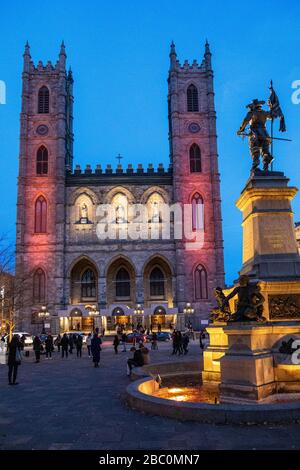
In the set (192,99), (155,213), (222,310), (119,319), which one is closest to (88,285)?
(119,319)

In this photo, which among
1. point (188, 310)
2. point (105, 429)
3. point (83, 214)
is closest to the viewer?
point (105, 429)

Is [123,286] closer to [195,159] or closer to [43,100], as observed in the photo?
[195,159]

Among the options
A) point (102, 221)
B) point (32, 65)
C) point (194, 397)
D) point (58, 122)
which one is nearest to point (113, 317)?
point (102, 221)

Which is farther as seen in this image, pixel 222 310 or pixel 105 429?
pixel 222 310

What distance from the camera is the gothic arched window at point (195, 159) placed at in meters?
50.5

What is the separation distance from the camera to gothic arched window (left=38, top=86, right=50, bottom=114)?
5216cm

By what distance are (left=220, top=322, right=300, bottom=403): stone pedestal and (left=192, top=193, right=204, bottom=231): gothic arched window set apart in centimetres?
4099

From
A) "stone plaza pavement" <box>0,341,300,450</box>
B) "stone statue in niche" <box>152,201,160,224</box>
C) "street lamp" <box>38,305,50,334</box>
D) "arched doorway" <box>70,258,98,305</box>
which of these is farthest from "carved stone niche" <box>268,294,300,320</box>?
"arched doorway" <box>70,258,98,305</box>

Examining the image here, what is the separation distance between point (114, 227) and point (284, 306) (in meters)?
41.5

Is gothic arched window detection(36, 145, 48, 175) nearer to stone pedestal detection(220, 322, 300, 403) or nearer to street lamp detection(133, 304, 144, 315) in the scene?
street lamp detection(133, 304, 144, 315)

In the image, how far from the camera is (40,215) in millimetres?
48625

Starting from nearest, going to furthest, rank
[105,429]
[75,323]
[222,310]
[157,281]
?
[105,429]
[222,310]
[75,323]
[157,281]

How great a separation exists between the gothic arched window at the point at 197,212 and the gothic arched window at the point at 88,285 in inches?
555
